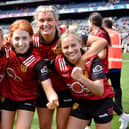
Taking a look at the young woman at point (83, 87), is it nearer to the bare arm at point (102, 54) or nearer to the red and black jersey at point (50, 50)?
the red and black jersey at point (50, 50)

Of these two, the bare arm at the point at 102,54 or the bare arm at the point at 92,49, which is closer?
the bare arm at the point at 92,49

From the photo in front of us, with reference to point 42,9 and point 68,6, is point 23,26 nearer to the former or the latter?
point 42,9

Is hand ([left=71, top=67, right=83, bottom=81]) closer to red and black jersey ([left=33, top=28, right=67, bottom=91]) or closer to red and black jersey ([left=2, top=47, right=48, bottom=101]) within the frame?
red and black jersey ([left=2, top=47, right=48, bottom=101])

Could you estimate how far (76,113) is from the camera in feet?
9.46

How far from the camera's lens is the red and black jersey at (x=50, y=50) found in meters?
2.93

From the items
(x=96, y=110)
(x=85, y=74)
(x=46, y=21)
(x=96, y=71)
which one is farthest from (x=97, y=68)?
(x=46, y=21)

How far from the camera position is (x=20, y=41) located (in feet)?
8.91

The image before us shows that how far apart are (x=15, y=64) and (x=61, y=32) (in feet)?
2.09

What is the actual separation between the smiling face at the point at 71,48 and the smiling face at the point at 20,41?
385 mm

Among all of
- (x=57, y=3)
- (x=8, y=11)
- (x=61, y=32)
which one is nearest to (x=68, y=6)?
(x=57, y=3)

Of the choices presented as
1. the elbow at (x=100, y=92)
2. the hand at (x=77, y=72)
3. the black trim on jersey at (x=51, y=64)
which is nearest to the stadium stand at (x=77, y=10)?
the black trim on jersey at (x=51, y=64)

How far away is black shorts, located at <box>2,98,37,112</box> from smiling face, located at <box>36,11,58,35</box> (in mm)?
793

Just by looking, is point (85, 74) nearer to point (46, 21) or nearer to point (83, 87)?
point (83, 87)

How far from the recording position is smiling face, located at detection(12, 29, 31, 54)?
2.73 metres
